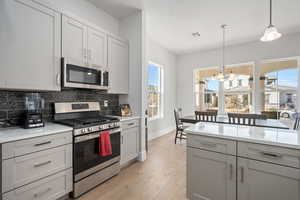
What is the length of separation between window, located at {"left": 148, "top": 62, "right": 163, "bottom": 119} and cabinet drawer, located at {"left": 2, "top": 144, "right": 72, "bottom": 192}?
2865 millimetres

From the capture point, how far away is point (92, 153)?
76.4 inches

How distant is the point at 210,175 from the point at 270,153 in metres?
0.58

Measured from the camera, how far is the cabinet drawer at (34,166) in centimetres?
127

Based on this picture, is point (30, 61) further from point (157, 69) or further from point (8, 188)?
point (157, 69)

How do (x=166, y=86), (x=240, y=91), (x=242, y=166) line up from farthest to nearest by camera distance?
(x=166, y=86)
(x=240, y=91)
(x=242, y=166)

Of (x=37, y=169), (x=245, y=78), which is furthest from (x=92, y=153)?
(x=245, y=78)

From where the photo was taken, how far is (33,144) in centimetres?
141

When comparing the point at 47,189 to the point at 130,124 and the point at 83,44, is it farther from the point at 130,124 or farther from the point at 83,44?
the point at 83,44

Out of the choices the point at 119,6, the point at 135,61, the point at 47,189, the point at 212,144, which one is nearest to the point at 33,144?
the point at 47,189

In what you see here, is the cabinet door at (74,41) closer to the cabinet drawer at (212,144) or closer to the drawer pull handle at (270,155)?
the cabinet drawer at (212,144)

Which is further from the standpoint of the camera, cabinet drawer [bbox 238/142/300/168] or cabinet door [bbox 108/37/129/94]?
cabinet door [bbox 108/37/129/94]

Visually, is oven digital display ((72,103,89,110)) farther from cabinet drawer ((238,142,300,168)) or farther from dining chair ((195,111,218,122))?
dining chair ((195,111,218,122))

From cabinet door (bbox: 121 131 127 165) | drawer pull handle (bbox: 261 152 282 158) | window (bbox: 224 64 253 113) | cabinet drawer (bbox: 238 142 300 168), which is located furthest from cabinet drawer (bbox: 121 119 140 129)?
window (bbox: 224 64 253 113)

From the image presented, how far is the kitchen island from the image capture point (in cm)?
116
